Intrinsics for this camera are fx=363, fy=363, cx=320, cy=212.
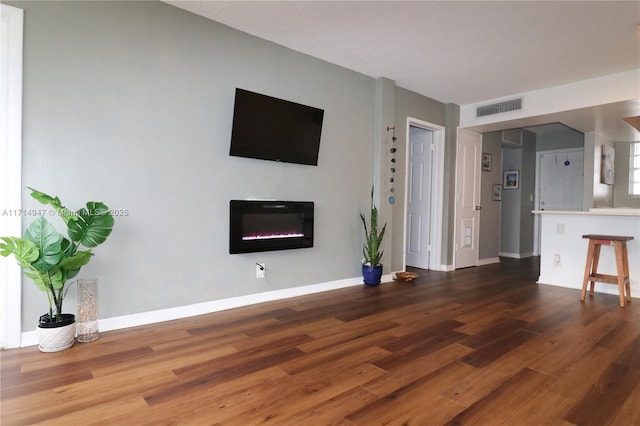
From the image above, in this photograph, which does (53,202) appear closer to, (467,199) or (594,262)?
(594,262)

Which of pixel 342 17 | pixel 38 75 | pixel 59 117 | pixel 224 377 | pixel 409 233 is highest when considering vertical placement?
pixel 342 17

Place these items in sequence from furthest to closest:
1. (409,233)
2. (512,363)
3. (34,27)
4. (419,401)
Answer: (409,233), (34,27), (512,363), (419,401)

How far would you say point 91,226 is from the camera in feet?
7.48

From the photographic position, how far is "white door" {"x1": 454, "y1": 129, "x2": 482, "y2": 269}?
18.2 ft

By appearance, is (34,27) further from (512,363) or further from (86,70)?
(512,363)

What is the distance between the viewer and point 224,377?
192 cm

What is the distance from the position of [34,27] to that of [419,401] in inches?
124

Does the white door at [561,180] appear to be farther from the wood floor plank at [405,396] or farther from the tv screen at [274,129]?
the wood floor plank at [405,396]

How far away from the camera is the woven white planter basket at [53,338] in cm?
219

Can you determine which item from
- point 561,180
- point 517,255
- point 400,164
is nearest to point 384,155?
point 400,164

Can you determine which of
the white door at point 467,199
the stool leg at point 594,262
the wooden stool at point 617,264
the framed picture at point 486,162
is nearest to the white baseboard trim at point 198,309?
the white door at point 467,199

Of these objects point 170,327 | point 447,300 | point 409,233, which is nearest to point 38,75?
point 170,327

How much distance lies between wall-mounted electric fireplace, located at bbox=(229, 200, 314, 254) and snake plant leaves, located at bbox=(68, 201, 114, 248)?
1.07 metres

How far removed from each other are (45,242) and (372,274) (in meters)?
3.07
